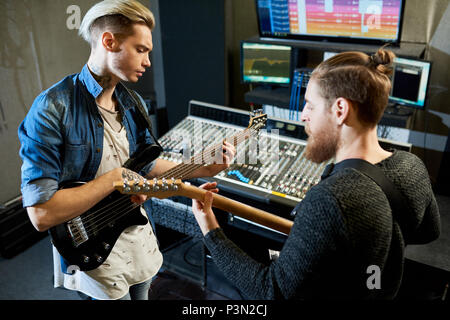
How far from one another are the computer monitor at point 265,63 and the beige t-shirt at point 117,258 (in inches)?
74.5

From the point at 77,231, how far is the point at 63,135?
34cm

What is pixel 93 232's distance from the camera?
1458 mm

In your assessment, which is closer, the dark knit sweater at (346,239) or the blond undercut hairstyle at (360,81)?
the dark knit sweater at (346,239)

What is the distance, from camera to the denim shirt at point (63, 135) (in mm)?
1261

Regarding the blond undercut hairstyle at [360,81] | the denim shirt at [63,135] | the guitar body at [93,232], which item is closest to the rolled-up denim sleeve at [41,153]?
the denim shirt at [63,135]

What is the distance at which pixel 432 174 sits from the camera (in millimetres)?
3303

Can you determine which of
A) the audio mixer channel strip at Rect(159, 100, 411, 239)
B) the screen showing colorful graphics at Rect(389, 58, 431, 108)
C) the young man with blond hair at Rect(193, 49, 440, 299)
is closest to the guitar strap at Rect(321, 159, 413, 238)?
the young man with blond hair at Rect(193, 49, 440, 299)

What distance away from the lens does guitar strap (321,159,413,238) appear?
3.41 feet

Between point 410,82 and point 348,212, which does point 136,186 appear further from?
point 410,82

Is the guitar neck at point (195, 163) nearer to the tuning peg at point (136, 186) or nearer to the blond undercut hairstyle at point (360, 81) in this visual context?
the tuning peg at point (136, 186)

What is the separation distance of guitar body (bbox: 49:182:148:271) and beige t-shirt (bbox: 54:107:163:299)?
2.5 inches

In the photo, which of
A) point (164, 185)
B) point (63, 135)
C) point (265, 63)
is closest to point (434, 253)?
point (164, 185)

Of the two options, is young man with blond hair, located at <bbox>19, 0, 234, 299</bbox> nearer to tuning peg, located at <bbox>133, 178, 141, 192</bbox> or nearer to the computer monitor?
tuning peg, located at <bbox>133, 178, 141, 192</bbox>
